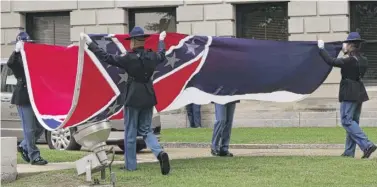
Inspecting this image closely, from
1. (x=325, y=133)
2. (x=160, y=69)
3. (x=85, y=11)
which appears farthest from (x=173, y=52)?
(x=85, y=11)

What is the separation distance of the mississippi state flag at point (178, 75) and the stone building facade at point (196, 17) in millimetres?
8520

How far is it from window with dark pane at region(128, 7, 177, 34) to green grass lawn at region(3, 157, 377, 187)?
12603mm

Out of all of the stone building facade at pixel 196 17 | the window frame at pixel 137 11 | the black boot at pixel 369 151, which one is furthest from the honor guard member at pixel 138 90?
the window frame at pixel 137 11

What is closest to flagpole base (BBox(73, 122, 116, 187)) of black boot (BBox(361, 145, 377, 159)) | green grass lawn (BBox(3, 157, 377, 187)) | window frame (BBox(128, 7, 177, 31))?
green grass lawn (BBox(3, 157, 377, 187))

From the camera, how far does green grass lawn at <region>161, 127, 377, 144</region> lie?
52.1 ft

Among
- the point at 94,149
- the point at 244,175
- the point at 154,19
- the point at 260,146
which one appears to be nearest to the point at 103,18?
the point at 154,19

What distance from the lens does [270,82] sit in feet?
38.1

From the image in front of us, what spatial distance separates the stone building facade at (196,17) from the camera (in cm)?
2102

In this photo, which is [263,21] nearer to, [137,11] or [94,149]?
[137,11]

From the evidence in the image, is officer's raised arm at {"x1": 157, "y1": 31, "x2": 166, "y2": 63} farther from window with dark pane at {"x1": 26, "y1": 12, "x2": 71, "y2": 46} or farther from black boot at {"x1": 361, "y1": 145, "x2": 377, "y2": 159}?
window with dark pane at {"x1": 26, "y1": 12, "x2": 71, "y2": 46}

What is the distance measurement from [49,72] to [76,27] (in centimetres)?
1315

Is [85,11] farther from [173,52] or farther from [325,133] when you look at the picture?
[173,52]

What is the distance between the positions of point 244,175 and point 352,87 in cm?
297

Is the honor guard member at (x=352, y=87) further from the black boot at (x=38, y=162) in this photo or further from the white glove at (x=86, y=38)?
the black boot at (x=38, y=162)
